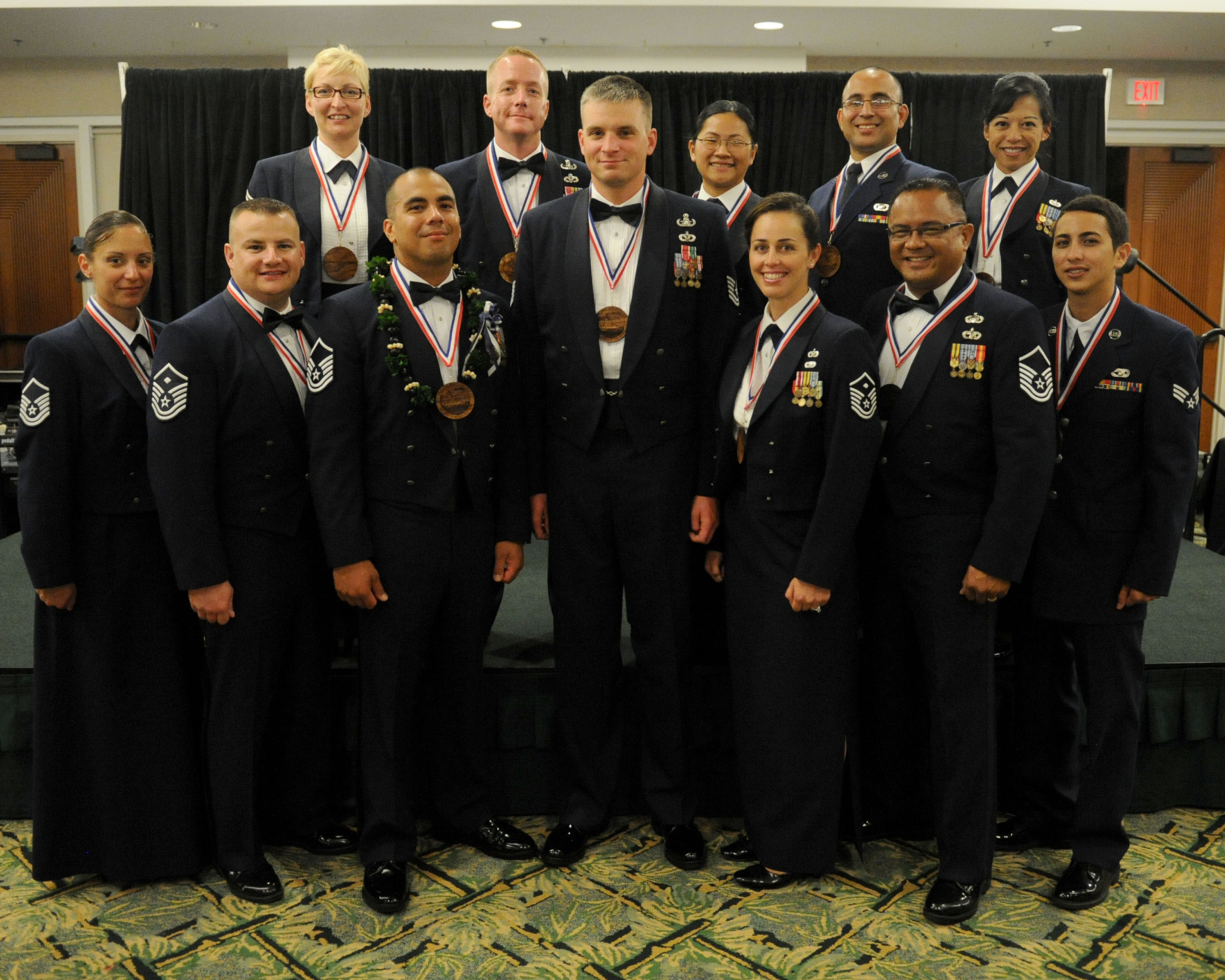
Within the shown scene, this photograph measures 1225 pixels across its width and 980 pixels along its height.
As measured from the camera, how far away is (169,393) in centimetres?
258

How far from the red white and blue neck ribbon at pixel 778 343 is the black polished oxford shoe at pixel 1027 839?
139 cm

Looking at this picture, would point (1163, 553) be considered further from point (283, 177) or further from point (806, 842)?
point (283, 177)

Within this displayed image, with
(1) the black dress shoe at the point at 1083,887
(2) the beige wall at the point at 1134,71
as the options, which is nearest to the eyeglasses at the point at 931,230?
(1) the black dress shoe at the point at 1083,887

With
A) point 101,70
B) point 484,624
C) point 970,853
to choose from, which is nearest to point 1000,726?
point 970,853

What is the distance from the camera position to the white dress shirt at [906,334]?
8.75ft

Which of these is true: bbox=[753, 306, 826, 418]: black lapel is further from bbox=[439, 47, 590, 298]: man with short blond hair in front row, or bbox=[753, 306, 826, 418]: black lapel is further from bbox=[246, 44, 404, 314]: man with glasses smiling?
bbox=[246, 44, 404, 314]: man with glasses smiling

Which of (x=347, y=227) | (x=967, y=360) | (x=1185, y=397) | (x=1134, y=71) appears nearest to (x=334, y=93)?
(x=347, y=227)

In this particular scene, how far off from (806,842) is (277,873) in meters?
1.36

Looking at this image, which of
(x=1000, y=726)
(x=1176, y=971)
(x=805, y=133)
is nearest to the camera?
(x=1176, y=971)

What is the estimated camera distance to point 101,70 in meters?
8.81

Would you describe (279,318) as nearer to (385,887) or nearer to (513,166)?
(513,166)

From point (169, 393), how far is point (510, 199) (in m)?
1.29

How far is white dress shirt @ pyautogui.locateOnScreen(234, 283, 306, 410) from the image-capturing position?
2.71m

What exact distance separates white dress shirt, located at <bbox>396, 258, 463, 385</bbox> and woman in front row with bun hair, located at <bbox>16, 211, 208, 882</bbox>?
64cm
